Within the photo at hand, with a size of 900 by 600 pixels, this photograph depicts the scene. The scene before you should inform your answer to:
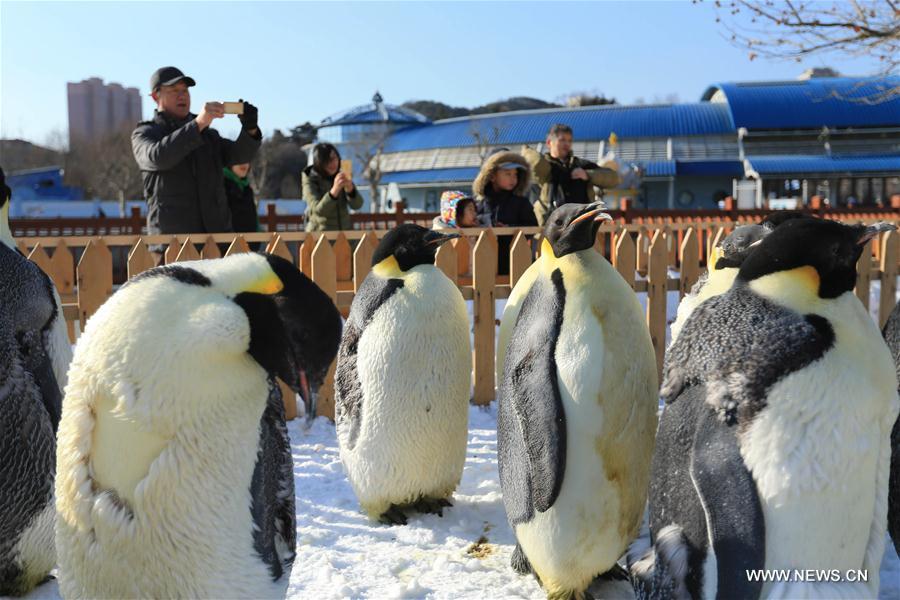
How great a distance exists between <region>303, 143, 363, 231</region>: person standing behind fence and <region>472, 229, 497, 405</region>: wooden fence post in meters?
1.54

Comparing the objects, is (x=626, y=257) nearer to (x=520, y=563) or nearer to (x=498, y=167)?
(x=498, y=167)

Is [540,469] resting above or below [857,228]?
below

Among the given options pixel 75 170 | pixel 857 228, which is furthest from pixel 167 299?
pixel 75 170

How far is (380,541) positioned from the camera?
2672 mm

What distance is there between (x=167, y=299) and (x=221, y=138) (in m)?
2.85

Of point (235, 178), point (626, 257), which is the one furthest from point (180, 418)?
point (235, 178)

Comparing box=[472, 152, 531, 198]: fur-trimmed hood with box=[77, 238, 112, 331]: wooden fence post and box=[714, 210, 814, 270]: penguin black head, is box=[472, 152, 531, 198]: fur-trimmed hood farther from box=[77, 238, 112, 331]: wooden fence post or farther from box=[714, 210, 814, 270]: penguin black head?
box=[714, 210, 814, 270]: penguin black head

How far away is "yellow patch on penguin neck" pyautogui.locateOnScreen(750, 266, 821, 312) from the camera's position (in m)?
1.52

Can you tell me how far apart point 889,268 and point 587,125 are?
3134 cm

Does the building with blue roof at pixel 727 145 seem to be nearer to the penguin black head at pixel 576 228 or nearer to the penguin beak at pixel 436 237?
the penguin beak at pixel 436 237

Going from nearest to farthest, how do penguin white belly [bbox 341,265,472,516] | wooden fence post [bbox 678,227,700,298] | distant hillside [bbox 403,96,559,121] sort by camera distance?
penguin white belly [bbox 341,265,472,516] → wooden fence post [bbox 678,227,700,298] → distant hillside [bbox 403,96,559,121]

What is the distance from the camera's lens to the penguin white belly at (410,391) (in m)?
2.69

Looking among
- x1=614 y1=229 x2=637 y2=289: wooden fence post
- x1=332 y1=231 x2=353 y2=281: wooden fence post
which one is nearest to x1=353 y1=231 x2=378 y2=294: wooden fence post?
x1=332 y1=231 x2=353 y2=281: wooden fence post

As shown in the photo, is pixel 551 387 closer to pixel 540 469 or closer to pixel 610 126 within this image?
pixel 540 469
